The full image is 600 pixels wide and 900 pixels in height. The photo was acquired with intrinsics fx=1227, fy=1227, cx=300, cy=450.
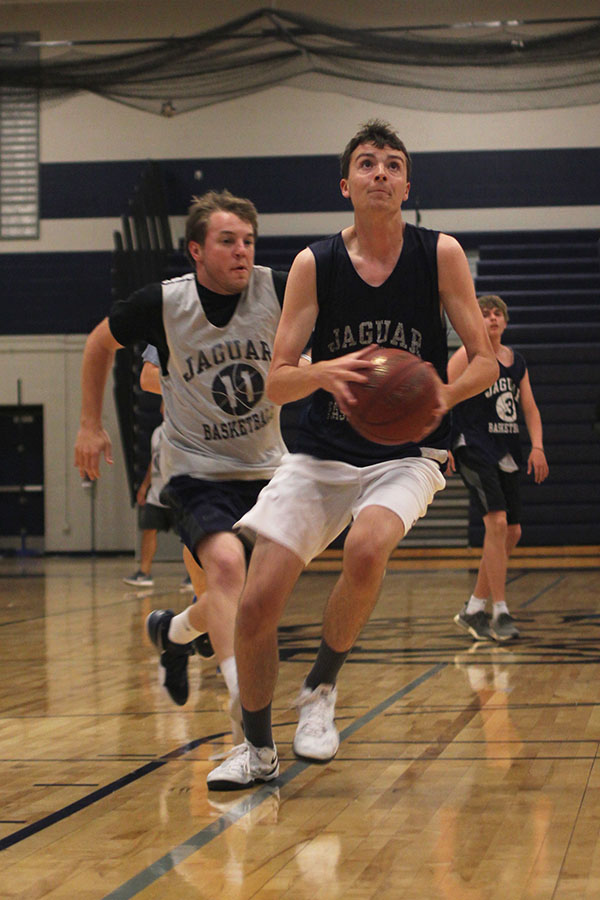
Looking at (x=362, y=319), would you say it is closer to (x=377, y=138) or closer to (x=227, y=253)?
(x=377, y=138)

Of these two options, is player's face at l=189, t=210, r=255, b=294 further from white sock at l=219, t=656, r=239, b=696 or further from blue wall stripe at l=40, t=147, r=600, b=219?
blue wall stripe at l=40, t=147, r=600, b=219

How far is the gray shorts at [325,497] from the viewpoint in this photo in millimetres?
3029

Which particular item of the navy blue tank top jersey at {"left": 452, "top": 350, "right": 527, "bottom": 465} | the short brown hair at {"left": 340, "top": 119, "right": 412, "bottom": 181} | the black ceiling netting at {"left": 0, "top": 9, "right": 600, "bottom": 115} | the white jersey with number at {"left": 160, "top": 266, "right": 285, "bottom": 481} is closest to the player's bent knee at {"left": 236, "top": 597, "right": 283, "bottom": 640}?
the white jersey with number at {"left": 160, "top": 266, "right": 285, "bottom": 481}

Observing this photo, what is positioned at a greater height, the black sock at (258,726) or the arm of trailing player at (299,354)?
the arm of trailing player at (299,354)

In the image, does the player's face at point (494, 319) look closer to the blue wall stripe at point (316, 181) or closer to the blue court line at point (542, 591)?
the blue court line at point (542, 591)

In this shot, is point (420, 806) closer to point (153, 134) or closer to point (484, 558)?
point (484, 558)

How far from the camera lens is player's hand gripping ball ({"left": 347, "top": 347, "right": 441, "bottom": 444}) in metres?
2.86

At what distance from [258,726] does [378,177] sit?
1.43m

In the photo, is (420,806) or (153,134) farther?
(153,134)

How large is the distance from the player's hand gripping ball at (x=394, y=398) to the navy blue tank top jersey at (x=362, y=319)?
215 mm

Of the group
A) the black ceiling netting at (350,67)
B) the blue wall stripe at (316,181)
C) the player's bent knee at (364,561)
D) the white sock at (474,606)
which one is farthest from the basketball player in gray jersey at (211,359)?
the blue wall stripe at (316,181)

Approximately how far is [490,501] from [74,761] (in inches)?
122

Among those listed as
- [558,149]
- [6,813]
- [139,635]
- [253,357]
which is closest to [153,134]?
[558,149]

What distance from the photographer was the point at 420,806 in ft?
9.68
